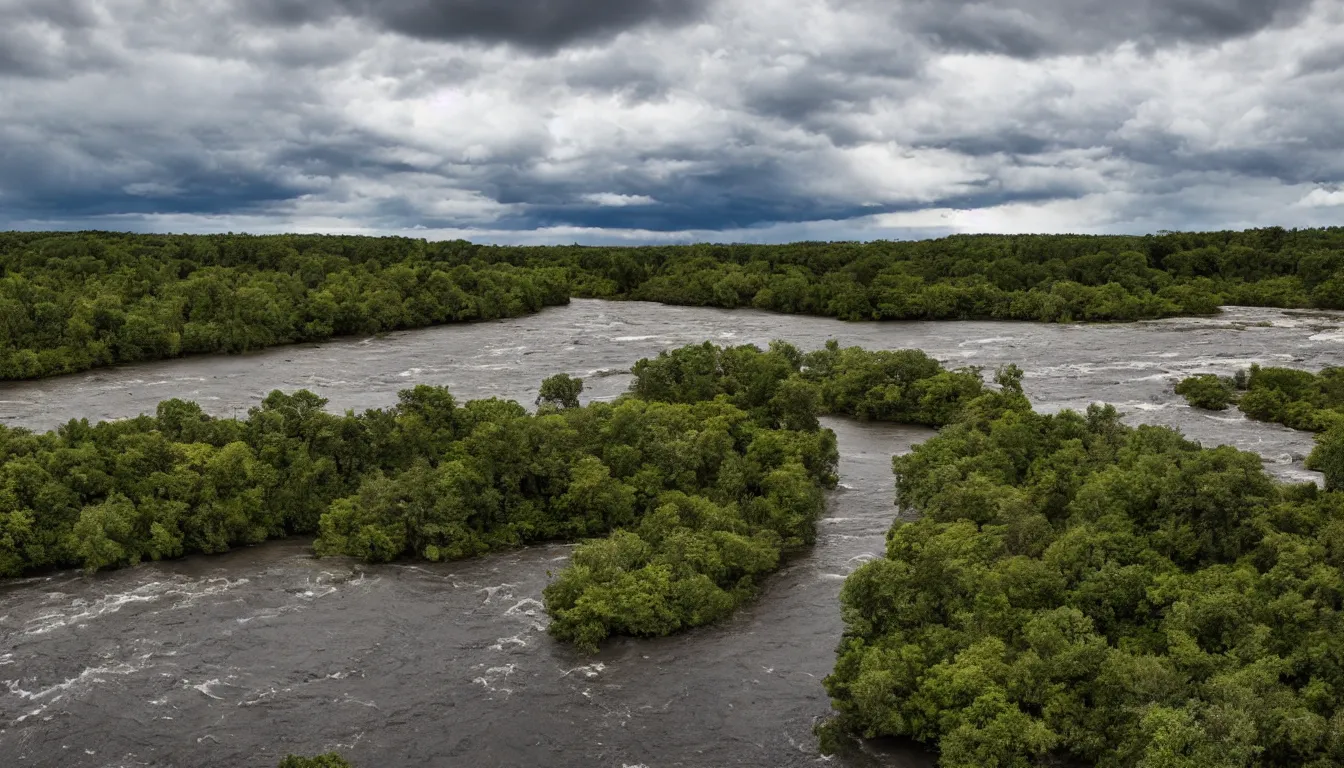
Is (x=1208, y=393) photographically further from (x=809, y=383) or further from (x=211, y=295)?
(x=211, y=295)

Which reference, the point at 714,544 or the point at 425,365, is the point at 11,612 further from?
the point at 425,365

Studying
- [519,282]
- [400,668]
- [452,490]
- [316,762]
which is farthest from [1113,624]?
[519,282]

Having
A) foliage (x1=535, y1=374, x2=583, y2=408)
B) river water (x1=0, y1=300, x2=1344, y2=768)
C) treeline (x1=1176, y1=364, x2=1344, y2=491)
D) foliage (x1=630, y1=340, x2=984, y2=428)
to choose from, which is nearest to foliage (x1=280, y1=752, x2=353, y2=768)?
river water (x1=0, y1=300, x2=1344, y2=768)

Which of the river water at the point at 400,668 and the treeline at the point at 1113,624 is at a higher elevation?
the treeline at the point at 1113,624

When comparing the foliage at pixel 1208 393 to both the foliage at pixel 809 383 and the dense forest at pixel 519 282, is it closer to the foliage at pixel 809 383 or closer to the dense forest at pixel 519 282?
the foliage at pixel 809 383

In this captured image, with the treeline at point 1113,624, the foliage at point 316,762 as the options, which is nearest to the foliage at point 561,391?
the treeline at point 1113,624

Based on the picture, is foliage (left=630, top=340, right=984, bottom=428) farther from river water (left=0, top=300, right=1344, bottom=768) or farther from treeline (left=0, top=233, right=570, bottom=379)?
treeline (left=0, top=233, right=570, bottom=379)

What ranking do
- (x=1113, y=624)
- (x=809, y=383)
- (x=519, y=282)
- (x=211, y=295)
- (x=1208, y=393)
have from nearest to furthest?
(x=1113, y=624)
(x=809, y=383)
(x=1208, y=393)
(x=211, y=295)
(x=519, y=282)
